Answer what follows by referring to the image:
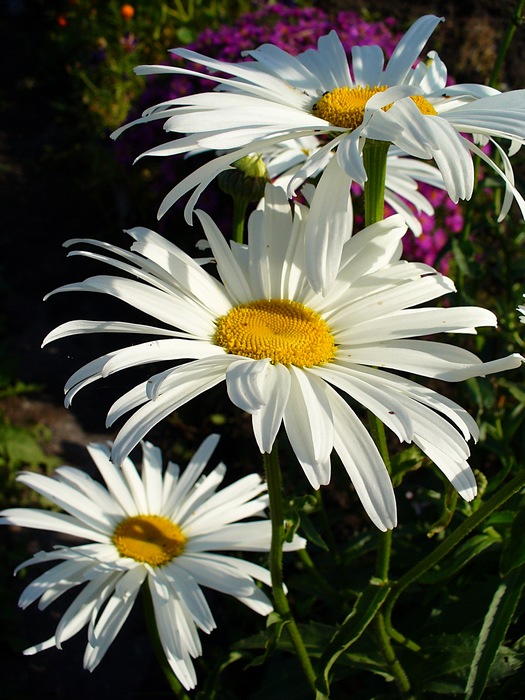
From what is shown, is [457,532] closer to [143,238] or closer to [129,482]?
[143,238]

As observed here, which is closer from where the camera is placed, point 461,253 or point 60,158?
point 461,253

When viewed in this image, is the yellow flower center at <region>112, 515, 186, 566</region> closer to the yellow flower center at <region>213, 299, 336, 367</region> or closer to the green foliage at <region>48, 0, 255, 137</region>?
the yellow flower center at <region>213, 299, 336, 367</region>

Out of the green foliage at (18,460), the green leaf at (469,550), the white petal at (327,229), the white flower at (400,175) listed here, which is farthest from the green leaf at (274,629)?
the green foliage at (18,460)

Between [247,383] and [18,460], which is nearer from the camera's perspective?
[247,383]

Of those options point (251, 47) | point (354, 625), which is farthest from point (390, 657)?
point (251, 47)

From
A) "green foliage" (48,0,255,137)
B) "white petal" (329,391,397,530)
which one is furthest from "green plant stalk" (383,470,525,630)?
"green foliage" (48,0,255,137)

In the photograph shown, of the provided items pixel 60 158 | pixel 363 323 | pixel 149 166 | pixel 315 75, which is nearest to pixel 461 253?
pixel 315 75

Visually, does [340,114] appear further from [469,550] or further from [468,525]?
[469,550]
